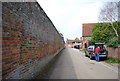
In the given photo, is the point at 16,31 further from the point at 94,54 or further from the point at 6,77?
the point at 94,54

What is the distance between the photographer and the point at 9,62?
2537 mm

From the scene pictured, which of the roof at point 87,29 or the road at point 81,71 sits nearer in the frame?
the road at point 81,71

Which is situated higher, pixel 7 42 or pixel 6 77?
pixel 7 42

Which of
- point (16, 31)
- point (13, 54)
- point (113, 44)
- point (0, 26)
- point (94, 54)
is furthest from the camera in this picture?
point (113, 44)

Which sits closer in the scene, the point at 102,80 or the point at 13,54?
the point at 13,54

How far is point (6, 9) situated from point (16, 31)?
0.69 meters

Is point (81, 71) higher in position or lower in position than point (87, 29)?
lower

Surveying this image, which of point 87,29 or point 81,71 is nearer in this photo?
point 81,71

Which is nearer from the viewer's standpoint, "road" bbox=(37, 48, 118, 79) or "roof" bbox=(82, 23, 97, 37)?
"road" bbox=(37, 48, 118, 79)

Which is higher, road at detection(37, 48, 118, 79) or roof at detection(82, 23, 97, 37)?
roof at detection(82, 23, 97, 37)

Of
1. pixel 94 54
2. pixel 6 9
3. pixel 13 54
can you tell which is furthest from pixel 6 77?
pixel 94 54

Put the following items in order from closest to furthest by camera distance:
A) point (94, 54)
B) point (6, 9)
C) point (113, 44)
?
point (6, 9) → point (94, 54) → point (113, 44)

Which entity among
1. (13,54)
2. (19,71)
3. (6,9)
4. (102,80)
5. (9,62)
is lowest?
(102,80)

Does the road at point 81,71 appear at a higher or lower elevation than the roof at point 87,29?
lower
